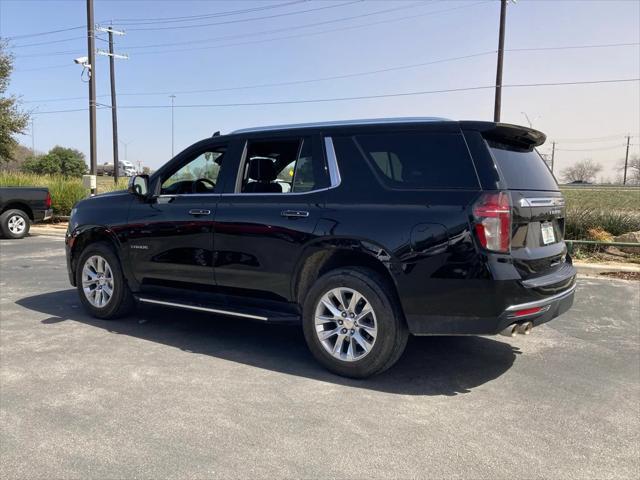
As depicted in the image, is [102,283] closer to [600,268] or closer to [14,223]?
[600,268]

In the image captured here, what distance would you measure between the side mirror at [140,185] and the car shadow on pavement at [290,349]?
141 cm

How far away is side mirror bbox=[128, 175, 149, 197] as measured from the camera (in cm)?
554

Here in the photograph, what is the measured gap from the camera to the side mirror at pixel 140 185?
218 inches

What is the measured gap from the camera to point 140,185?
5543mm

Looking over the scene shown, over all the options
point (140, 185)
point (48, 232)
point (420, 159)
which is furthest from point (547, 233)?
point (48, 232)

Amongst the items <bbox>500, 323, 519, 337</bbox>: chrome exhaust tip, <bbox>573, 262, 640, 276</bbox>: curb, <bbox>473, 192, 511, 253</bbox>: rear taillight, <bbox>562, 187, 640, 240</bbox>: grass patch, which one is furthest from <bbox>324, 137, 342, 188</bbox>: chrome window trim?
<bbox>562, 187, 640, 240</bbox>: grass patch

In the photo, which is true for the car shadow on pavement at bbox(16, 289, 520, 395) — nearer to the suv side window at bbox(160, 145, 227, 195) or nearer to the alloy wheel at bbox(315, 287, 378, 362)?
the alloy wheel at bbox(315, 287, 378, 362)

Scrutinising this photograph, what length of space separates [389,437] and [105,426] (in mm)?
1747

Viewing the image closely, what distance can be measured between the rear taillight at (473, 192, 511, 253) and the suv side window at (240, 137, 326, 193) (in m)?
1.31

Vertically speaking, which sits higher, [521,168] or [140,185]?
[521,168]

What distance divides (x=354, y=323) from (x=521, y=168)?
1761 millimetres

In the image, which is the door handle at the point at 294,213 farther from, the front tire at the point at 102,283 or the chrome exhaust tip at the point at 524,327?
the front tire at the point at 102,283

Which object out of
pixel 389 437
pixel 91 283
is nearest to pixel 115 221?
pixel 91 283

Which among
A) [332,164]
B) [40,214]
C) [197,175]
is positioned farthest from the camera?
[40,214]
